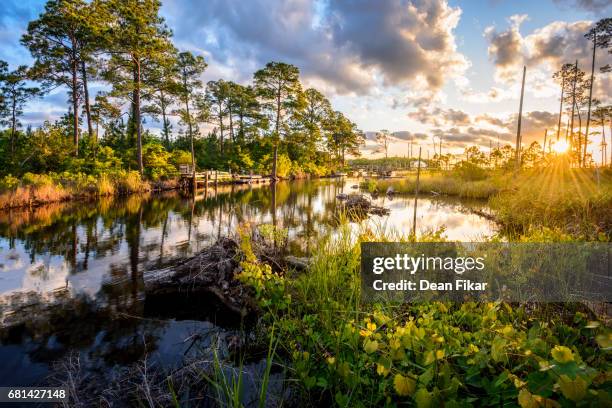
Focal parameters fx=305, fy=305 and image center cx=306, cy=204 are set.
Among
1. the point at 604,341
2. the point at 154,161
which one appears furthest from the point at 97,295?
the point at 154,161

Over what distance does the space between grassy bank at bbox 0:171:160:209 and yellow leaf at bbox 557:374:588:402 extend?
17.8 meters

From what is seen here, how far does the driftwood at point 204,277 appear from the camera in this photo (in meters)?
4.73

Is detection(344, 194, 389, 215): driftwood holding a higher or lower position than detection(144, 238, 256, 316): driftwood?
higher

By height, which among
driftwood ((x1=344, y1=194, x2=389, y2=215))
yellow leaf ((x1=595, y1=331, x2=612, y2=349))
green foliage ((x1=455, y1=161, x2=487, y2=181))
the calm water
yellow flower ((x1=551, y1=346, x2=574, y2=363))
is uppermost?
green foliage ((x1=455, y1=161, x2=487, y2=181))

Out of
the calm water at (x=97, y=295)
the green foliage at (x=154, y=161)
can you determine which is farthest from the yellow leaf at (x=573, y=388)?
the green foliage at (x=154, y=161)

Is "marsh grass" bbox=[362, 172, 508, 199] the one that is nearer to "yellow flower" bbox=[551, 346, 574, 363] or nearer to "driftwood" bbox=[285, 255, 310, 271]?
"driftwood" bbox=[285, 255, 310, 271]

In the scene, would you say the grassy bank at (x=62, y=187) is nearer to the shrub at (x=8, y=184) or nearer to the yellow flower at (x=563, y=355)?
the shrub at (x=8, y=184)

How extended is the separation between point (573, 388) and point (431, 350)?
2.11ft

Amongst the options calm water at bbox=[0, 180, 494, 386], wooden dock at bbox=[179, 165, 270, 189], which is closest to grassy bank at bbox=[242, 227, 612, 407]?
calm water at bbox=[0, 180, 494, 386]

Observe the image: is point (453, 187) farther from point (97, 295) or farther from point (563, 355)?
point (563, 355)

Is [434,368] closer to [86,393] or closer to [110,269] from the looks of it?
[86,393]

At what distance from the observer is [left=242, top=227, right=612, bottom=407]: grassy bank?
1.06 m

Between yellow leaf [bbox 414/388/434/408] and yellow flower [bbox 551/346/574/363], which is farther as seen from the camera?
yellow leaf [bbox 414/388/434/408]

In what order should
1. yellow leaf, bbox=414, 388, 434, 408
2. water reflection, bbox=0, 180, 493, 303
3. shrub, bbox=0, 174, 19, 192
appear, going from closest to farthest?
yellow leaf, bbox=414, 388, 434, 408 → water reflection, bbox=0, 180, 493, 303 → shrub, bbox=0, 174, 19, 192
